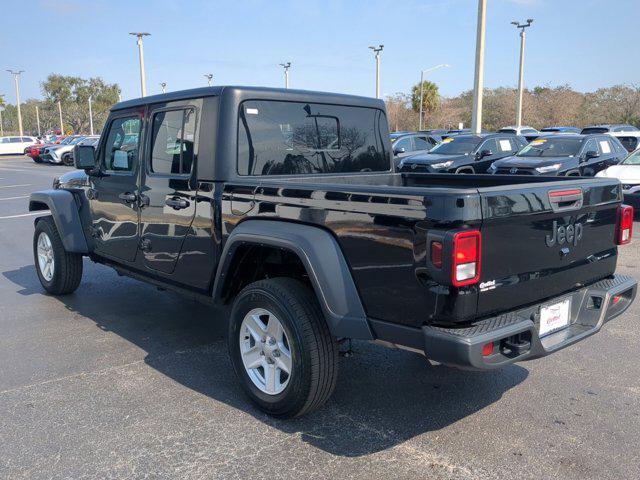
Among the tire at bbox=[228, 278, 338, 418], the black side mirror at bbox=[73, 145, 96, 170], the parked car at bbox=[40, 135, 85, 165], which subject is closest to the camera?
the tire at bbox=[228, 278, 338, 418]

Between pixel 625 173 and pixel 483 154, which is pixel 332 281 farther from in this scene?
pixel 483 154

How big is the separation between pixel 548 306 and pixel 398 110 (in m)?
63.6

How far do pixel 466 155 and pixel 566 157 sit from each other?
292cm

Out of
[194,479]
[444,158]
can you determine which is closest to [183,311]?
[194,479]

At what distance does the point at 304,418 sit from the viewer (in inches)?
139

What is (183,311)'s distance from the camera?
5.71 meters

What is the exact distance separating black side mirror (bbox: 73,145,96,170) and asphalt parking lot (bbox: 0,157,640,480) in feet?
4.60

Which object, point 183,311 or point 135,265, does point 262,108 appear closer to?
point 135,265

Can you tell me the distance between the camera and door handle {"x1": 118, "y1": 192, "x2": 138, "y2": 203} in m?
4.61

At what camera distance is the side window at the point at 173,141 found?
415cm

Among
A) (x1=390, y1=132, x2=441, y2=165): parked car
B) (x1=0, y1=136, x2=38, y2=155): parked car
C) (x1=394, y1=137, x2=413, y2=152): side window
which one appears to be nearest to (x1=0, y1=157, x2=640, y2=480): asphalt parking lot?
(x1=390, y1=132, x2=441, y2=165): parked car

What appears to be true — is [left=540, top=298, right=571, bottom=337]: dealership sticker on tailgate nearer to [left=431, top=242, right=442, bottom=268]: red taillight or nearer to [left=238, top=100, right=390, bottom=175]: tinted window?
[left=431, top=242, right=442, bottom=268]: red taillight

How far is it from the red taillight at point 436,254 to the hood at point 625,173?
30.6 ft

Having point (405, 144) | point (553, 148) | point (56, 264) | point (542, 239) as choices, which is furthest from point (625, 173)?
point (56, 264)
